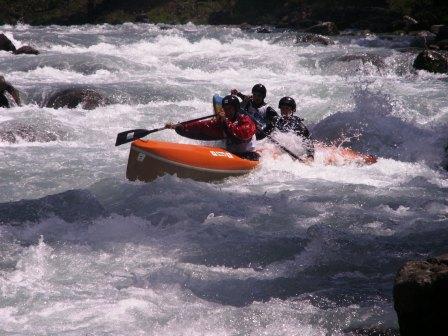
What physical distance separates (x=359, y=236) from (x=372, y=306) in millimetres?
1383

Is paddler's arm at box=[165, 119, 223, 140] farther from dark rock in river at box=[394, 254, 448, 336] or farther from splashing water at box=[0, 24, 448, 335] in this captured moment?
dark rock in river at box=[394, 254, 448, 336]

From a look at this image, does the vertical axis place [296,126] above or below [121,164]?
above

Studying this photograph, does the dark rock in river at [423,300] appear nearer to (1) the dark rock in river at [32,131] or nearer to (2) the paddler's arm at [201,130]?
(2) the paddler's arm at [201,130]

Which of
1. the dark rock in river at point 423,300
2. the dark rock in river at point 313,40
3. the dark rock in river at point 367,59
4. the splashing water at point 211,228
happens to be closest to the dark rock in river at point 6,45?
the splashing water at point 211,228

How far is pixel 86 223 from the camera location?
588 centimetres

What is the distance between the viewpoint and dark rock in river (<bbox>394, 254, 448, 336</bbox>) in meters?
3.13

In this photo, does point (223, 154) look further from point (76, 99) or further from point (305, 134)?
point (76, 99)

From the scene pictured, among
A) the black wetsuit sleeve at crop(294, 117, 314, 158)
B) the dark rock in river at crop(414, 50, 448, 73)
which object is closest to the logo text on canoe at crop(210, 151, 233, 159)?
the black wetsuit sleeve at crop(294, 117, 314, 158)

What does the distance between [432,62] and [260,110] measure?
884 cm

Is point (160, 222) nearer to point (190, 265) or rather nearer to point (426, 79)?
point (190, 265)

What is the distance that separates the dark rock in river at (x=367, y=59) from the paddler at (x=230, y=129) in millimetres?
9365

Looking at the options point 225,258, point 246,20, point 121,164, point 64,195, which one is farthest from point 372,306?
point 246,20

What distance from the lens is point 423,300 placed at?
3170 millimetres

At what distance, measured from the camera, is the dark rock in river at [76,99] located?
453 inches
